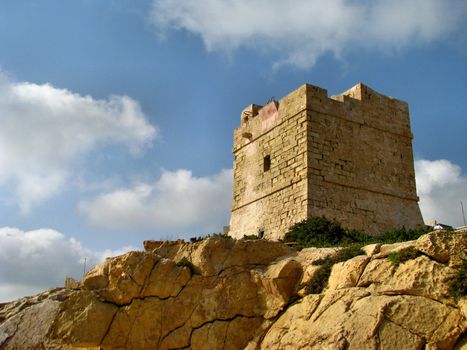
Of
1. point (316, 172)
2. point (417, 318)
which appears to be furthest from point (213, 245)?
point (316, 172)

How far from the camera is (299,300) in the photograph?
873cm

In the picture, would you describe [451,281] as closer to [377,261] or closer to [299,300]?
[377,261]

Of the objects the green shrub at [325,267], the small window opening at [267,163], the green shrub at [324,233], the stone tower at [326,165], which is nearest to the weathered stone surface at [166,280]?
the green shrub at [325,267]

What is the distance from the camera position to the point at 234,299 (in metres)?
9.25

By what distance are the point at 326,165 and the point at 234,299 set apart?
7.86 meters

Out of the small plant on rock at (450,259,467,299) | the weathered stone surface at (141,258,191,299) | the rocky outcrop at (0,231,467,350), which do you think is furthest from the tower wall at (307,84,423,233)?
the small plant on rock at (450,259,467,299)

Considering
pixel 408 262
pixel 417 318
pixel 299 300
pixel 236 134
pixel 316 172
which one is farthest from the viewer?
pixel 236 134

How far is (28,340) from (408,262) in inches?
247

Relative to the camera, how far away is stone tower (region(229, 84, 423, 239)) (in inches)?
634

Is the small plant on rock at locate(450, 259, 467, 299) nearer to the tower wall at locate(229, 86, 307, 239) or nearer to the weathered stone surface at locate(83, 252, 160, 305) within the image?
the weathered stone surface at locate(83, 252, 160, 305)

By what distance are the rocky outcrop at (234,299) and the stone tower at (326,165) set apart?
6.05 meters

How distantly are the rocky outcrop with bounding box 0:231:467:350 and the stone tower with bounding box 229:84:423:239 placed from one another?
19.9 feet

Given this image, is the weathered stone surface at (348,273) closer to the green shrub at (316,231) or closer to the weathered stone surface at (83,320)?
the weathered stone surface at (83,320)

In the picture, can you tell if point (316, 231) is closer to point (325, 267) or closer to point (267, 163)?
point (267, 163)
